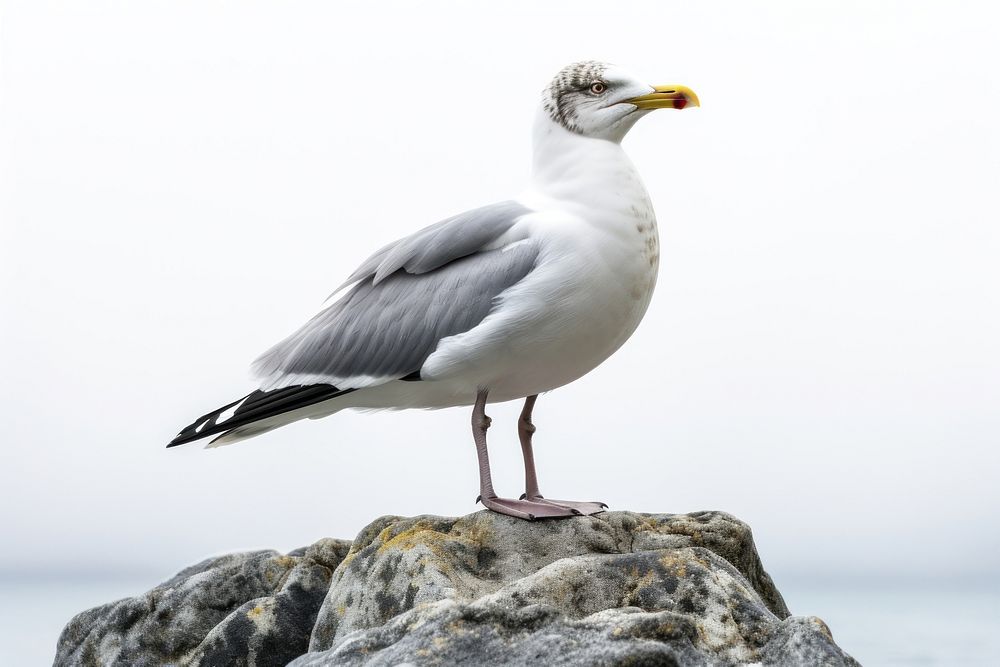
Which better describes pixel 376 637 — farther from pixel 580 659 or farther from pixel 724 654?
pixel 724 654

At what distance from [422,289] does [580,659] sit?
3041mm

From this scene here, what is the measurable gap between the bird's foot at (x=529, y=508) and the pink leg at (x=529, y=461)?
145mm

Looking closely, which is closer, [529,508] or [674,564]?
[674,564]

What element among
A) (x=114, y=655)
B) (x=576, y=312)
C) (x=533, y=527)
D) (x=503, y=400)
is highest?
(x=576, y=312)

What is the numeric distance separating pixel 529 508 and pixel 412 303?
Answer: 140 centimetres

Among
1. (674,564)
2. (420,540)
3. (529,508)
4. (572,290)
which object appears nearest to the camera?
(674,564)

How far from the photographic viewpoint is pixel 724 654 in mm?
4750

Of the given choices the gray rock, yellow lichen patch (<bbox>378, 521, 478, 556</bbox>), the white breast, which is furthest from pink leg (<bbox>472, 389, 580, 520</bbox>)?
the gray rock

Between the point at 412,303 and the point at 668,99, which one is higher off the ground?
the point at 668,99

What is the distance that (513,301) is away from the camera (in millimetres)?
6203

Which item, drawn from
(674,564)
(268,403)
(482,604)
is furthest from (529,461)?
(482,604)

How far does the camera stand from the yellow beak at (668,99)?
6.68 metres

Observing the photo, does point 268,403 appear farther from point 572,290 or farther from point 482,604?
point 482,604

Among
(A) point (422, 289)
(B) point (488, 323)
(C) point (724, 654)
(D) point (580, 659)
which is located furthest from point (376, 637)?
(A) point (422, 289)
